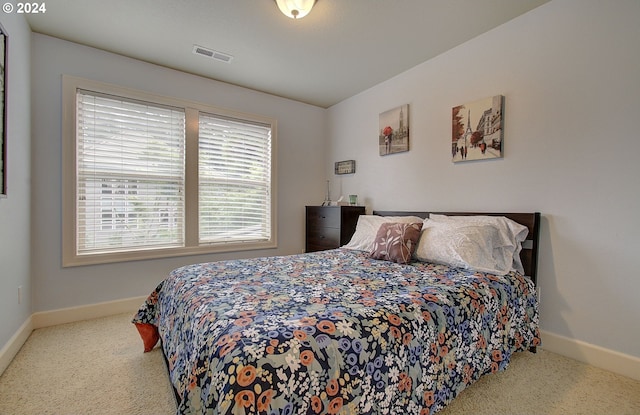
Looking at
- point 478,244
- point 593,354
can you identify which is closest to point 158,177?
point 478,244

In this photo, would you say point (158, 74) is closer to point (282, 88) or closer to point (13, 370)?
point (282, 88)

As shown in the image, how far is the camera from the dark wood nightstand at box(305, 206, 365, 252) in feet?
11.1

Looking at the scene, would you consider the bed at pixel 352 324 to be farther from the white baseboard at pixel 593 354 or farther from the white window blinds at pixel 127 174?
the white window blinds at pixel 127 174

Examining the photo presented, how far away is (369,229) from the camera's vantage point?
286 cm

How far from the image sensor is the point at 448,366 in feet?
4.56

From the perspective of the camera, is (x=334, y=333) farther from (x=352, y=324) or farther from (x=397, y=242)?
(x=397, y=242)

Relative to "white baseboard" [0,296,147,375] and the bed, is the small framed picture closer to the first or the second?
the bed

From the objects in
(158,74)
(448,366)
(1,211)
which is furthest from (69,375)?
(158,74)

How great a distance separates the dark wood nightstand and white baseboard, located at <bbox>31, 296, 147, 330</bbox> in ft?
6.72

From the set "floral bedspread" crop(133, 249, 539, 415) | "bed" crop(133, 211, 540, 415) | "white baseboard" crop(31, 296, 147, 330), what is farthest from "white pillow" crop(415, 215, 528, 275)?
"white baseboard" crop(31, 296, 147, 330)

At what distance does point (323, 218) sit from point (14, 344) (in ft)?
9.48

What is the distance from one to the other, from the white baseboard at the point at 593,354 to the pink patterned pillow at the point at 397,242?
1.17m

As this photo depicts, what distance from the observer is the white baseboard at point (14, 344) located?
1.81 metres

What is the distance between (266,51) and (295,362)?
2.74 meters
